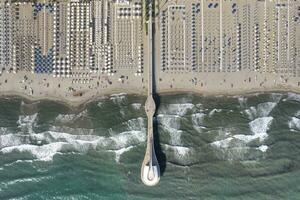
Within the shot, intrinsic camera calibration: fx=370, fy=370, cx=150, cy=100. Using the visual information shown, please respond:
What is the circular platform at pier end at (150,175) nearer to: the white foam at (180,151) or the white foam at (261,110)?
the white foam at (180,151)

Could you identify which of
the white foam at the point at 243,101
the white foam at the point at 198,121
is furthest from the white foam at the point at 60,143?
the white foam at the point at 243,101

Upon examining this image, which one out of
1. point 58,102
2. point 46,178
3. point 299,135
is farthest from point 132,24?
point 299,135

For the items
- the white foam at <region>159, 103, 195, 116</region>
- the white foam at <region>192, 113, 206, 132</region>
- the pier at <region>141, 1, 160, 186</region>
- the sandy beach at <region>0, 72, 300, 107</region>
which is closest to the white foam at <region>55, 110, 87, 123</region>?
the sandy beach at <region>0, 72, 300, 107</region>

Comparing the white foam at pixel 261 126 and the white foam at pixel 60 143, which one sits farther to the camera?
the white foam at pixel 261 126

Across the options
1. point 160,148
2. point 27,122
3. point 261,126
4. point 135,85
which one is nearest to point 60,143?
point 27,122

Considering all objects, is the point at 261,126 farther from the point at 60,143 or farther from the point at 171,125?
the point at 60,143

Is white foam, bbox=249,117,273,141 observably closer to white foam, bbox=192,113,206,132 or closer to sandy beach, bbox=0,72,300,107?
sandy beach, bbox=0,72,300,107

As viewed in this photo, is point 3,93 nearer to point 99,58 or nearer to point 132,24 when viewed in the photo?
point 99,58
